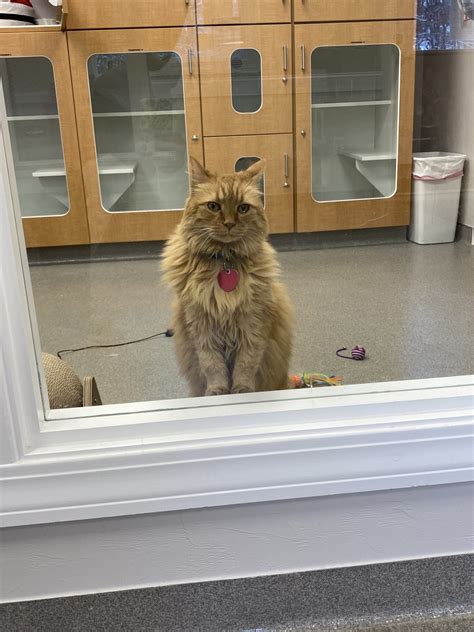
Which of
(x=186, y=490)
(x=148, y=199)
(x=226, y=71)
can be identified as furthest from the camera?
(x=148, y=199)

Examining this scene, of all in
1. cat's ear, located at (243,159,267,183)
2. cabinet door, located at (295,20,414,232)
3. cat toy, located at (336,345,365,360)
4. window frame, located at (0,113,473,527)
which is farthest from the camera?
cat toy, located at (336,345,365,360)

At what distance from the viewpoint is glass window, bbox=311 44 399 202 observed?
4.34 feet

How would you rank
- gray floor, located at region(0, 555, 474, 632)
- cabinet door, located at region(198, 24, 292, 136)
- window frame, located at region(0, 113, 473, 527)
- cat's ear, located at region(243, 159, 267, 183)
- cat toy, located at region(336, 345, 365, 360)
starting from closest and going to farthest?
window frame, located at region(0, 113, 473, 527) < gray floor, located at region(0, 555, 474, 632) < cat's ear, located at region(243, 159, 267, 183) < cabinet door, located at region(198, 24, 292, 136) < cat toy, located at region(336, 345, 365, 360)

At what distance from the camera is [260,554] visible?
3.10 ft

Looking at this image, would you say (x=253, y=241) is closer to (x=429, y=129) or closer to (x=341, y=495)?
(x=341, y=495)

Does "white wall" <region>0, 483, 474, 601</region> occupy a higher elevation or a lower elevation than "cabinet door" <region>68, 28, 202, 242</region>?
lower

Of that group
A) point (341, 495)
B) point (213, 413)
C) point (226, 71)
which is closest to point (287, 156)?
point (226, 71)

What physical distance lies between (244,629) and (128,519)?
1.02 feet

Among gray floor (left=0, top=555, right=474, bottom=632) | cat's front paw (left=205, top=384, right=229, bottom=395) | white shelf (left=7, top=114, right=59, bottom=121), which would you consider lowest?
gray floor (left=0, top=555, right=474, bottom=632)

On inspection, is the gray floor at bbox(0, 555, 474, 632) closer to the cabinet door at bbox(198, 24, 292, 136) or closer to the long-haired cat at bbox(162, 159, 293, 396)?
the long-haired cat at bbox(162, 159, 293, 396)

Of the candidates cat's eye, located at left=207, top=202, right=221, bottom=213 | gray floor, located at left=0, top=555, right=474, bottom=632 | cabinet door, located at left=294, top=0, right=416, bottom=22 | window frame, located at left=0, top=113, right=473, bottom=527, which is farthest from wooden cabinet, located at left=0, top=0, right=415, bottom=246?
gray floor, located at left=0, top=555, right=474, bottom=632

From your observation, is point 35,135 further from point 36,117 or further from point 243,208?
point 243,208

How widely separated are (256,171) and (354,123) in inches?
18.5

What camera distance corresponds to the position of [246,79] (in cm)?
119
